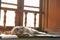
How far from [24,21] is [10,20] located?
Answer: 0.31 metres

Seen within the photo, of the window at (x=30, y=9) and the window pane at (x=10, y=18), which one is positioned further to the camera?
the window at (x=30, y=9)

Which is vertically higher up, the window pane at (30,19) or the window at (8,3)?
the window at (8,3)

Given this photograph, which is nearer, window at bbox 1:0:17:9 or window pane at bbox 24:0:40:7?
window at bbox 1:0:17:9

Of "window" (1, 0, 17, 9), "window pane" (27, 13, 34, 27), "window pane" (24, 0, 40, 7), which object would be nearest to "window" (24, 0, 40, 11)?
"window pane" (24, 0, 40, 7)

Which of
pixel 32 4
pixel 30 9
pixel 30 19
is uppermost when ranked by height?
pixel 32 4

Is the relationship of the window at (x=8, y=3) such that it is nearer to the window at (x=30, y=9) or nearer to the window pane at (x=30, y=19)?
the window at (x=30, y=9)

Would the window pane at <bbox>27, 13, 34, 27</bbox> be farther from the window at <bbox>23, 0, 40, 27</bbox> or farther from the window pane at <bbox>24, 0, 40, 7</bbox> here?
the window pane at <bbox>24, 0, 40, 7</bbox>

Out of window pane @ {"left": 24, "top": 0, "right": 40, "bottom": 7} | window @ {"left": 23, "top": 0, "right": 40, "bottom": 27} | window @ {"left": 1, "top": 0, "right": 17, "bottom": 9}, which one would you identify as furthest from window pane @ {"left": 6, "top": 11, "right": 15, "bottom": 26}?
window pane @ {"left": 24, "top": 0, "right": 40, "bottom": 7}

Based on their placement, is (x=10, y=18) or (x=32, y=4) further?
(x=32, y=4)

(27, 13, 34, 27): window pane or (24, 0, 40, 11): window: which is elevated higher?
(24, 0, 40, 11): window

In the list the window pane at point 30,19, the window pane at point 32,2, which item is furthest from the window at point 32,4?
the window pane at point 30,19

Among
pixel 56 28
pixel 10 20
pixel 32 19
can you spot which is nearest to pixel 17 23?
pixel 10 20

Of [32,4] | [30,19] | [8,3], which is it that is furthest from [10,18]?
[32,4]

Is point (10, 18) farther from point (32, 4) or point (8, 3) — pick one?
point (32, 4)
